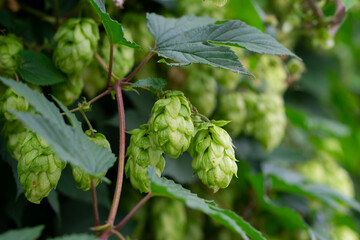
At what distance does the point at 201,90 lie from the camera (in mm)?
1301

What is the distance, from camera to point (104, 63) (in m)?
0.98

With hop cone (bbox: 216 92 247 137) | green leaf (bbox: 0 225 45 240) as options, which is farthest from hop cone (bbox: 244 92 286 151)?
green leaf (bbox: 0 225 45 240)

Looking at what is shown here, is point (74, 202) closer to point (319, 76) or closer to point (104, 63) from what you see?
point (104, 63)

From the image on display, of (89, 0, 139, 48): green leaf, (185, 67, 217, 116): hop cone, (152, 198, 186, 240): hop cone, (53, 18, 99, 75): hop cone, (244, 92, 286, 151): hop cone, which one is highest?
(89, 0, 139, 48): green leaf

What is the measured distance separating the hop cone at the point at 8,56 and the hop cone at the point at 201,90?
0.61 metres

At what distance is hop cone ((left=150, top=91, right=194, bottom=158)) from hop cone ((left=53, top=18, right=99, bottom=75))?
0.91ft

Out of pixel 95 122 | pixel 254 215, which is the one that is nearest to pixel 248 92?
pixel 254 215

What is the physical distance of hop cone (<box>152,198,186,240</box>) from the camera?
130 centimetres

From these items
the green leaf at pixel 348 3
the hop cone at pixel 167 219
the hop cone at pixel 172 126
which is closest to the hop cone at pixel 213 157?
the hop cone at pixel 172 126

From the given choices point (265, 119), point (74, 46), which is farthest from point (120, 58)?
point (265, 119)

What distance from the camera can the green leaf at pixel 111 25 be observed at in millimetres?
708

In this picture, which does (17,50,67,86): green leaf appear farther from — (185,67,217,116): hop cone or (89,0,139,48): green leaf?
(185,67,217,116): hop cone

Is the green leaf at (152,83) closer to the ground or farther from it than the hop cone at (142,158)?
farther from it

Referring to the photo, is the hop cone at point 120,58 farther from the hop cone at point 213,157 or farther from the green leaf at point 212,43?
the hop cone at point 213,157
